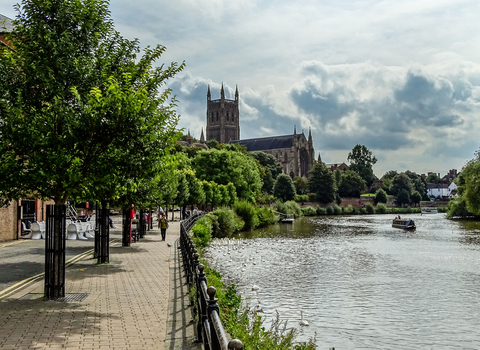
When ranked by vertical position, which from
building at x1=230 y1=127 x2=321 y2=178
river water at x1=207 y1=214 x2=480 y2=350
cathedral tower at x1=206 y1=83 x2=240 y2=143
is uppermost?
A: cathedral tower at x1=206 y1=83 x2=240 y2=143

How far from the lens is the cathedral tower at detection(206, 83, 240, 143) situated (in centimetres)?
17200

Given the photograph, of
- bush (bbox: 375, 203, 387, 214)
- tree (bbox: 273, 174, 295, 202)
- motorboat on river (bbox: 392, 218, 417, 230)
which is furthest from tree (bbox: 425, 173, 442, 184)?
motorboat on river (bbox: 392, 218, 417, 230)

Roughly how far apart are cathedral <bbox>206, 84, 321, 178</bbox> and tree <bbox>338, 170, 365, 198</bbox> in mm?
27336

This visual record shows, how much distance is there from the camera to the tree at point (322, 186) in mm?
109125

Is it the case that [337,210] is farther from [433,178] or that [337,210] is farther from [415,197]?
[433,178]

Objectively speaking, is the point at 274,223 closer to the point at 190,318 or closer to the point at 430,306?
the point at 430,306

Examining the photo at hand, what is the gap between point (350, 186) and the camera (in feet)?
399

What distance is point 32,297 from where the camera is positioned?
10203mm

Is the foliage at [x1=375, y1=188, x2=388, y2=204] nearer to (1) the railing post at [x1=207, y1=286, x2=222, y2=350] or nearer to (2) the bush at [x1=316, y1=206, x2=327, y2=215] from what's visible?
(2) the bush at [x1=316, y1=206, x2=327, y2=215]

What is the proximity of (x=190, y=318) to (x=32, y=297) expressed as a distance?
152 inches

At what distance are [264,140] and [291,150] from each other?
13.6 meters

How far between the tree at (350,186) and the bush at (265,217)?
62.2 m

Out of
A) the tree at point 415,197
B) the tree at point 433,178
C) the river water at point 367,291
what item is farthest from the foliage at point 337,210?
the tree at point 433,178

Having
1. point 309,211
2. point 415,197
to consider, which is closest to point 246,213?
point 309,211
